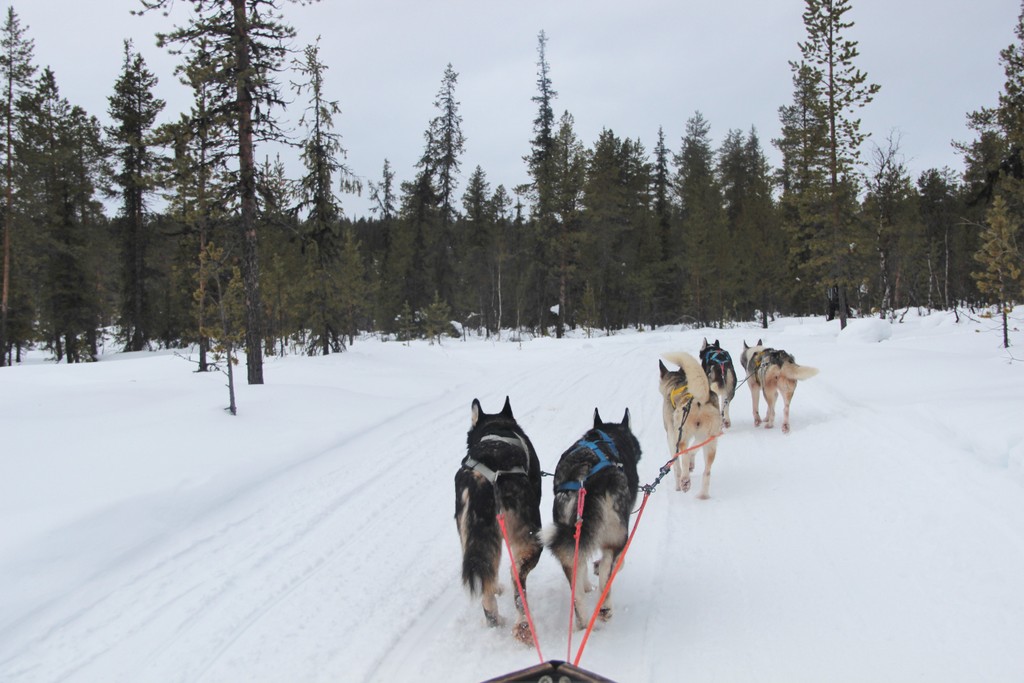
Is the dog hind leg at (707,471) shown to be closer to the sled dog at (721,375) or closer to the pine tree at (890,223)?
the sled dog at (721,375)

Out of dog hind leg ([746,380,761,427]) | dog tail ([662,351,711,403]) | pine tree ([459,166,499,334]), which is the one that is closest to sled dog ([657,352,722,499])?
dog tail ([662,351,711,403])

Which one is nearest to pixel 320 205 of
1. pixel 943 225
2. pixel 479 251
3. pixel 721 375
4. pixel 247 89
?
pixel 247 89

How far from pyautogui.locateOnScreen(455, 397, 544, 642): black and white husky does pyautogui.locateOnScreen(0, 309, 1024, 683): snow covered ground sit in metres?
0.35

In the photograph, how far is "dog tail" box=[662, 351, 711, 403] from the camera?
539cm

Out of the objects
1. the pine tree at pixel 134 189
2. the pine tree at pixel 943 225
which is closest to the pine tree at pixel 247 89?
the pine tree at pixel 134 189

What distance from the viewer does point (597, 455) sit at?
3.66 metres

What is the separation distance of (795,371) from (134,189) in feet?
108

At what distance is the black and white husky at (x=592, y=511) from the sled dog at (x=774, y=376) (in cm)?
526

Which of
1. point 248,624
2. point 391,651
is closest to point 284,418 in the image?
point 248,624

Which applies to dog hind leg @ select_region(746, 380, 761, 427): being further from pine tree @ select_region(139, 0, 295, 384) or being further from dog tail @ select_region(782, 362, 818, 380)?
pine tree @ select_region(139, 0, 295, 384)

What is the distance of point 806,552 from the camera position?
433 cm

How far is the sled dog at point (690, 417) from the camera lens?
5469mm

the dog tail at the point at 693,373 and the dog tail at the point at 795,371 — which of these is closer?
the dog tail at the point at 693,373

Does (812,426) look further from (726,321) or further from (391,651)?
(726,321)
